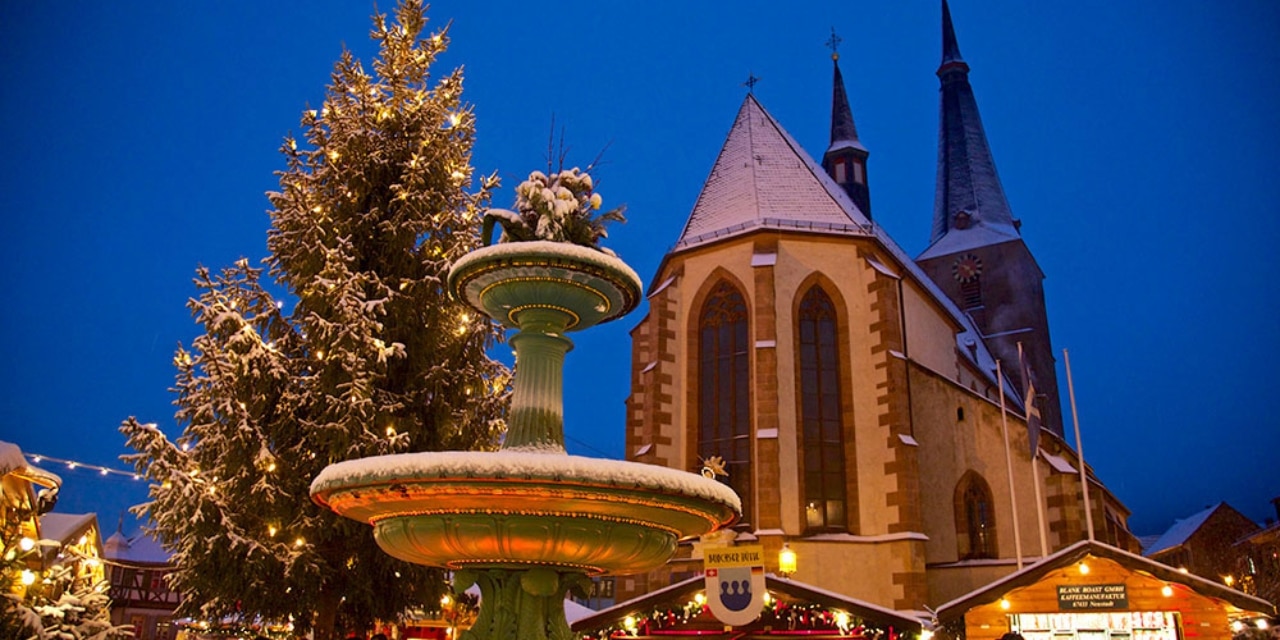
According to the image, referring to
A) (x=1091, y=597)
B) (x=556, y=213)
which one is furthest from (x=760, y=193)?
(x=556, y=213)

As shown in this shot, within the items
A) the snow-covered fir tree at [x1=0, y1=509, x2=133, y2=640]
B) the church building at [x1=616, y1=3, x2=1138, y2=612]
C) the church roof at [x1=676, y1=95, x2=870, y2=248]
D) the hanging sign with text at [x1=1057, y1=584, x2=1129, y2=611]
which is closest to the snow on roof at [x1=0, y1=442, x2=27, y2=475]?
the snow-covered fir tree at [x1=0, y1=509, x2=133, y2=640]

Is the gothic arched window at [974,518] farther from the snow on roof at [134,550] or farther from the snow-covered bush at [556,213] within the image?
the snow on roof at [134,550]

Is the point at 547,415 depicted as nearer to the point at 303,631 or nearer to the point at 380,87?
the point at 303,631

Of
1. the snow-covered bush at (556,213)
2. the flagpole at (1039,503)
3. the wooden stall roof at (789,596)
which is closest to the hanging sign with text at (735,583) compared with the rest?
the wooden stall roof at (789,596)

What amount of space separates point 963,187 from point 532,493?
4318 cm

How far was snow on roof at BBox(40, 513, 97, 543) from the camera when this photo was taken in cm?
1574

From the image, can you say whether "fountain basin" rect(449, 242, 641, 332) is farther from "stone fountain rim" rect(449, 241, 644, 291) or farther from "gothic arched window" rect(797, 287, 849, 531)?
"gothic arched window" rect(797, 287, 849, 531)

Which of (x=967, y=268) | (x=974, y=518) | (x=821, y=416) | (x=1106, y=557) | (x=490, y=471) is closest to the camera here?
(x=490, y=471)

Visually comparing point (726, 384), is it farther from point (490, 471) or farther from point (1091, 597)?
point (490, 471)

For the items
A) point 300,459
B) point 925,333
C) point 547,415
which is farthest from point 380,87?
point 925,333

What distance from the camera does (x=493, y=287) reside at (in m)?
6.78

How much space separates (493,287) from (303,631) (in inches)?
264

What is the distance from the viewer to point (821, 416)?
2127 centimetres

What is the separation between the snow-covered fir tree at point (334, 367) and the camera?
10453 mm
